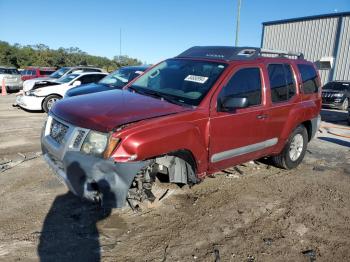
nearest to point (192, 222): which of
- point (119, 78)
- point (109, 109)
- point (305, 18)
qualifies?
point (109, 109)

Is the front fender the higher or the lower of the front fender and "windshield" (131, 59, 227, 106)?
the lower

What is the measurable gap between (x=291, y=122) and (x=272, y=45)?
77.1 feet

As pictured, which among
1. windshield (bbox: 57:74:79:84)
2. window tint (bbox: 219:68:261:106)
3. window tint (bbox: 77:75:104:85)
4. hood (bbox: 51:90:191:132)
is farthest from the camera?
window tint (bbox: 77:75:104:85)

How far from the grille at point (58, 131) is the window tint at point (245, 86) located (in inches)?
75.8

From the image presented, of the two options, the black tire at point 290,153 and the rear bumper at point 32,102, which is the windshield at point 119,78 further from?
the black tire at point 290,153

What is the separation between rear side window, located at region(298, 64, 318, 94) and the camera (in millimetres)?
6090

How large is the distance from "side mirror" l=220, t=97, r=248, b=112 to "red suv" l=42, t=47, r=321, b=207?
1 centimetres

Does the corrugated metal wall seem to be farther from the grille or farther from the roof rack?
the grille

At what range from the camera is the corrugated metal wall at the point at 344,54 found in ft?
72.4

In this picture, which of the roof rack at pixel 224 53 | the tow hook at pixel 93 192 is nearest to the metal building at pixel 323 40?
the roof rack at pixel 224 53

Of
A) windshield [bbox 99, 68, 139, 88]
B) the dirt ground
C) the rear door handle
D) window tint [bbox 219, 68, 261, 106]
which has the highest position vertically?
window tint [bbox 219, 68, 261, 106]

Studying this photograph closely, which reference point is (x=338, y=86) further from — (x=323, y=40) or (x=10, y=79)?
(x=10, y=79)

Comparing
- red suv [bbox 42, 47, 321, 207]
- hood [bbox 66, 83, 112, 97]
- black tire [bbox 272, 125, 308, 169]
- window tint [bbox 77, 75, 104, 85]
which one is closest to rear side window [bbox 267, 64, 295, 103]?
red suv [bbox 42, 47, 321, 207]

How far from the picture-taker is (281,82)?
18.1 feet
